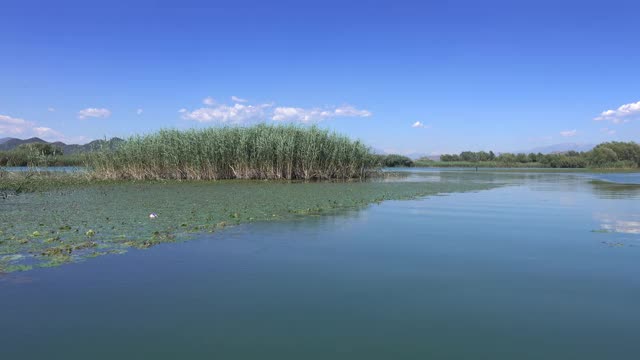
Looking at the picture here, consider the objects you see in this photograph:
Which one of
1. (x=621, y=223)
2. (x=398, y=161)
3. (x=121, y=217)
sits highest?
(x=398, y=161)

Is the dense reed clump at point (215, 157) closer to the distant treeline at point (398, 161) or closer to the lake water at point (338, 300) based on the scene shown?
the lake water at point (338, 300)

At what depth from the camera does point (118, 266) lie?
7.24 metres

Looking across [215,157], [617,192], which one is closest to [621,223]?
[617,192]

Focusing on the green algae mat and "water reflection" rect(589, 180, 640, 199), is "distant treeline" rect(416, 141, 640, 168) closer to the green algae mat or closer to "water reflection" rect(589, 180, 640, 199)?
"water reflection" rect(589, 180, 640, 199)

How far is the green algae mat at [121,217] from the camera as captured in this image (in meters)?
8.34

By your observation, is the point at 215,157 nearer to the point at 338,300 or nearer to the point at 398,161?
the point at 338,300

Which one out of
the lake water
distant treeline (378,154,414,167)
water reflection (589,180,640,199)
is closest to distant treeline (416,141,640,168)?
distant treeline (378,154,414,167)

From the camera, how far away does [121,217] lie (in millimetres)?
12344

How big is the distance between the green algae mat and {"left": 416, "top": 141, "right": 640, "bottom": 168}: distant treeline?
2609 inches

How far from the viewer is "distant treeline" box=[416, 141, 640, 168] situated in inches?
2869

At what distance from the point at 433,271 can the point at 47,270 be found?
566 cm

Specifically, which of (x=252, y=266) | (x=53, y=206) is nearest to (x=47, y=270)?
(x=252, y=266)

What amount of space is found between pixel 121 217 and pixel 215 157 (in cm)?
1713

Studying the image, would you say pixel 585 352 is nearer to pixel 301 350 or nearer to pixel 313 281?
pixel 301 350
